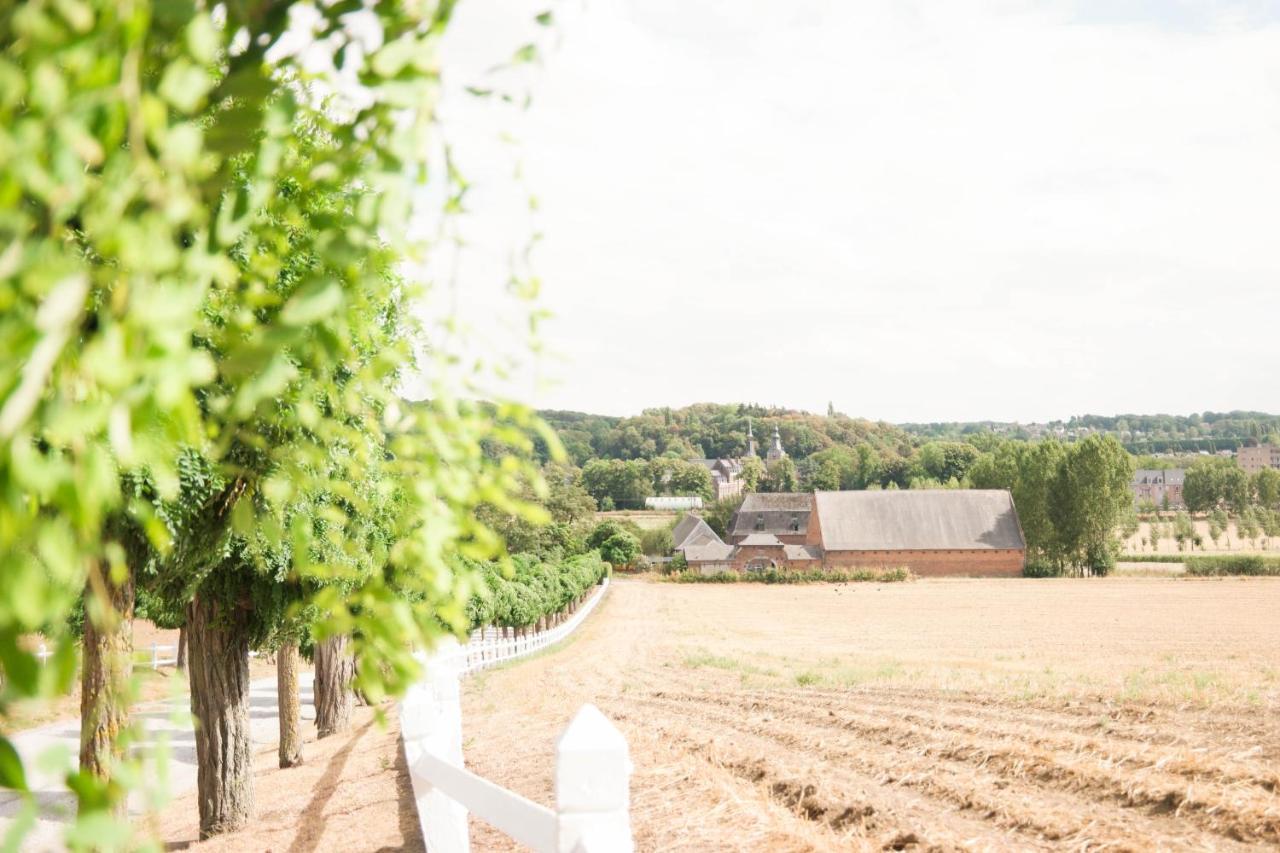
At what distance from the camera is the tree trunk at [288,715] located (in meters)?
14.5

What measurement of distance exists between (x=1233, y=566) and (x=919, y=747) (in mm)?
76814

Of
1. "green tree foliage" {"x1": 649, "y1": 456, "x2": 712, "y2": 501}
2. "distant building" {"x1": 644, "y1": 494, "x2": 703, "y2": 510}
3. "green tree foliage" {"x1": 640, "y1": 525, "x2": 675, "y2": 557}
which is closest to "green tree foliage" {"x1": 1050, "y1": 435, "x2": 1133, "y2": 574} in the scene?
"green tree foliage" {"x1": 640, "y1": 525, "x2": 675, "y2": 557}

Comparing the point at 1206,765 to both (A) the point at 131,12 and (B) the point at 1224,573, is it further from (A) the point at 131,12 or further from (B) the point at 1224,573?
(B) the point at 1224,573

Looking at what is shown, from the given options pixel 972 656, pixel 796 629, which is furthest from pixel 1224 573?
pixel 972 656

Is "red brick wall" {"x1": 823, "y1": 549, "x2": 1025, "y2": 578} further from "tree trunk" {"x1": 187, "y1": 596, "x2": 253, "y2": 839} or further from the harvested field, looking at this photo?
"tree trunk" {"x1": 187, "y1": 596, "x2": 253, "y2": 839}

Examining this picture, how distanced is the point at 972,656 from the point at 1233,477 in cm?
14413

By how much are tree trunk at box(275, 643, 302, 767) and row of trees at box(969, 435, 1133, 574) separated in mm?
80118

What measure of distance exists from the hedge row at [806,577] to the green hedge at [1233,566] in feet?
69.8

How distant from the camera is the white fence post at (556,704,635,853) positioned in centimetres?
338

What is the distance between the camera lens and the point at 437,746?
6.04m

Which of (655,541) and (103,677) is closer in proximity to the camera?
(103,677)

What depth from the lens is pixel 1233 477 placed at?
488ft

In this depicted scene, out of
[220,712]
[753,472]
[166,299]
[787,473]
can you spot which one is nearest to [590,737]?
[166,299]

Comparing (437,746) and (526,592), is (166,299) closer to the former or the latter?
(437,746)
